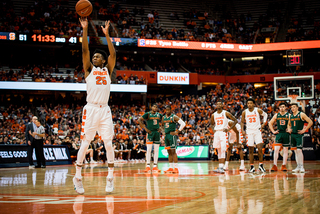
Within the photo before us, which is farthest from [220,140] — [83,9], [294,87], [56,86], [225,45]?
[225,45]

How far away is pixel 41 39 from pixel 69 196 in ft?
96.4

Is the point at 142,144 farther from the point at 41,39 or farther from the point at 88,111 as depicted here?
the point at 88,111

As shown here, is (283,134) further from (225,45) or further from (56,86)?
(225,45)

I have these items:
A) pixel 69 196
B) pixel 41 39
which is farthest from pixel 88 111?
pixel 41 39

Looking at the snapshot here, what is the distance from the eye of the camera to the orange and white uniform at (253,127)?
39.7ft

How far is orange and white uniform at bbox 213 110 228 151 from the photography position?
1188 centimetres

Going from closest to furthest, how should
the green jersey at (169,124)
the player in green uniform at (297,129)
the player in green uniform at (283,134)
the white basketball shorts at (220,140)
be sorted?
the player in green uniform at (297,129) → the white basketball shorts at (220,140) → the player in green uniform at (283,134) → the green jersey at (169,124)

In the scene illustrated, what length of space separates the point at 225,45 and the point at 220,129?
28.4 m

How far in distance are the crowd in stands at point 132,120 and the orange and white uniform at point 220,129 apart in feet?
34.3

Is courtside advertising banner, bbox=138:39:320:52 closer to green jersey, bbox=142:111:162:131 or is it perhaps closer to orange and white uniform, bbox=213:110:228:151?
green jersey, bbox=142:111:162:131

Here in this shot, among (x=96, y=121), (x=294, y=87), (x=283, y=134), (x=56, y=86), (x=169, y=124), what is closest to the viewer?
(x=96, y=121)

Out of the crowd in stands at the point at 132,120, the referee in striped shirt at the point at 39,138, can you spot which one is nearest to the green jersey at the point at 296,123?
the crowd in stands at the point at 132,120

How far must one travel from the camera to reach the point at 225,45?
127ft

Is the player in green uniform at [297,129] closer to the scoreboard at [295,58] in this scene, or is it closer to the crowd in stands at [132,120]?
the crowd in stands at [132,120]
